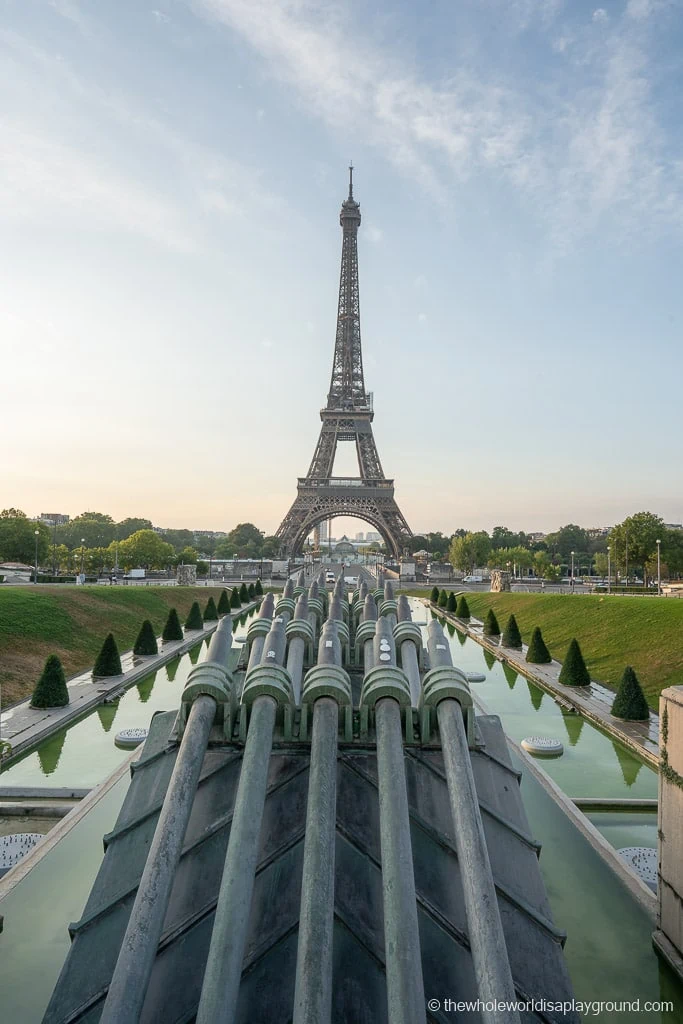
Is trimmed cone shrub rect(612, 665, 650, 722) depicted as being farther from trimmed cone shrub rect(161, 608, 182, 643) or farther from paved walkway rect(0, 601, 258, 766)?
trimmed cone shrub rect(161, 608, 182, 643)

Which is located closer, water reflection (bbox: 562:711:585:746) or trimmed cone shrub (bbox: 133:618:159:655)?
water reflection (bbox: 562:711:585:746)

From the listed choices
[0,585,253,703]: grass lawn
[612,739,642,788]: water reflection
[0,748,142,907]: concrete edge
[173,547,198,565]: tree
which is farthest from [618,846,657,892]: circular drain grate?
[173,547,198,565]: tree

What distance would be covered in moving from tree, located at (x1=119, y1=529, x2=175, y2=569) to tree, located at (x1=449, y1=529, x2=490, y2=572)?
35789 mm

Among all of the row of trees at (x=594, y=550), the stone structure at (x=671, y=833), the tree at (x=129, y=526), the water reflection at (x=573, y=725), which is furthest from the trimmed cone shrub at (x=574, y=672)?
the tree at (x=129, y=526)

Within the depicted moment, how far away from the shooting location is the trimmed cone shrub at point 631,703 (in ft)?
47.2

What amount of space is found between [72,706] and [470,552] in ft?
223

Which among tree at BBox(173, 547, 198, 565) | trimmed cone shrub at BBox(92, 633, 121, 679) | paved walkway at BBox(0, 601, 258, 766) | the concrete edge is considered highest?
tree at BBox(173, 547, 198, 565)

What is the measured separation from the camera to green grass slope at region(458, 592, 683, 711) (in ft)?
59.7

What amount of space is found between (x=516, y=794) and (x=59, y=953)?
4.62 meters

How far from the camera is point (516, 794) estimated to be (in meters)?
5.04

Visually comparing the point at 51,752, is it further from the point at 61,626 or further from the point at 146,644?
the point at 61,626

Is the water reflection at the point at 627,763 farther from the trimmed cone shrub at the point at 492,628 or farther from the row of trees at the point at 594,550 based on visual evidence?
the row of trees at the point at 594,550

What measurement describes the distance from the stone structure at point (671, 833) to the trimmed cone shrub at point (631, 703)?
895 cm

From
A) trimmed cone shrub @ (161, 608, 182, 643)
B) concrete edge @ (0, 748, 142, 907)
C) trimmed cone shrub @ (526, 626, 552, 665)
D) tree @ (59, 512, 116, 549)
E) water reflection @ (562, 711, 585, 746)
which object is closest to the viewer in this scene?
concrete edge @ (0, 748, 142, 907)
